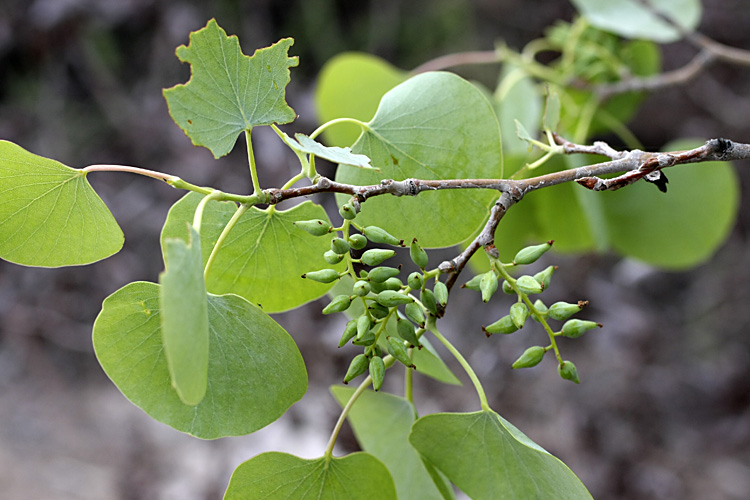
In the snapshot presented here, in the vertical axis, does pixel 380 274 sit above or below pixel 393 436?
above

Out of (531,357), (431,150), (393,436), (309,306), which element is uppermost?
(431,150)

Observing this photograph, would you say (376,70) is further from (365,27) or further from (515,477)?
(365,27)

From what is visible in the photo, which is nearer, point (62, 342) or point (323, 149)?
point (323, 149)

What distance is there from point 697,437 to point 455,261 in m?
1.33

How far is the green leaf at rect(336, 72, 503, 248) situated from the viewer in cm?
42

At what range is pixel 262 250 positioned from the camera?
43 cm

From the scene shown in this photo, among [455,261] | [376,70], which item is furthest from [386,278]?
[376,70]

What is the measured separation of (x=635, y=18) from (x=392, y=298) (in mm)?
632

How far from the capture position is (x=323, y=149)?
341 millimetres

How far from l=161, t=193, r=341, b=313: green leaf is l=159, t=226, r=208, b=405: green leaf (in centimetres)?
11

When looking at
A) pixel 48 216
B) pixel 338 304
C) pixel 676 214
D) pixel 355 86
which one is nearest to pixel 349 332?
pixel 338 304

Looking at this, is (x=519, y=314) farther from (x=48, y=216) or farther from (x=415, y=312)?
(x=48, y=216)

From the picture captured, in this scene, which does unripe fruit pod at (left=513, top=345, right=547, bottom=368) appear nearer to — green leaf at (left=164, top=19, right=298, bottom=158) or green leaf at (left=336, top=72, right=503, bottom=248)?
green leaf at (left=336, top=72, right=503, bottom=248)

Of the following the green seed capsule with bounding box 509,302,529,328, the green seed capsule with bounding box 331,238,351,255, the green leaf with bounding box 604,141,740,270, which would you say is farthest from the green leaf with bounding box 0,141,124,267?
the green leaf with bounding box 604,141,740,270
